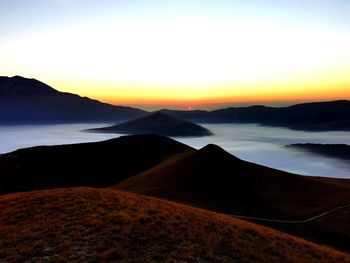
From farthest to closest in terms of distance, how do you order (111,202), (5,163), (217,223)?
(5,163), (111,202), (217,223)

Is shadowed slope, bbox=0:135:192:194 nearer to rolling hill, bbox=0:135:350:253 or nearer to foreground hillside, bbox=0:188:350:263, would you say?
rolling hill, bbox=0:135:350:253

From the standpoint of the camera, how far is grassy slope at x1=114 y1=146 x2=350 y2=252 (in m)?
50.0

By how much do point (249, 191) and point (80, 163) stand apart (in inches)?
2437

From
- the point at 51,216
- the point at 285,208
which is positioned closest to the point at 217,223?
the point at 51,216

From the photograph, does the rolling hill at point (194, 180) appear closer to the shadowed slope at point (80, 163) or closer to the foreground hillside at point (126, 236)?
the shadowed slope at point (80, 163)

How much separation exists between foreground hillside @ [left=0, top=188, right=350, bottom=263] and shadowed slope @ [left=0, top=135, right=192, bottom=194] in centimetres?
6500

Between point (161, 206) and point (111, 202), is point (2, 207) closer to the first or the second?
point (111, 202)

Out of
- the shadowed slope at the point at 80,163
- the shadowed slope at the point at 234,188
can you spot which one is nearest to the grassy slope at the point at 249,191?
the shadowed slope at the point at 234,188

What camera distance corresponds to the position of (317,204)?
6325cm

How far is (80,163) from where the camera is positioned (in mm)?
107500

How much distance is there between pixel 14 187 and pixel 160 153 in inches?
1942

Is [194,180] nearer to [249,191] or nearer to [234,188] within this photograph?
[234,188]

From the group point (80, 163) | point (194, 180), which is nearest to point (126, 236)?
point (194, 180)

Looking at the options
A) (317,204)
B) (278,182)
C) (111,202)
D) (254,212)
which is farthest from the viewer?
(278,182)
